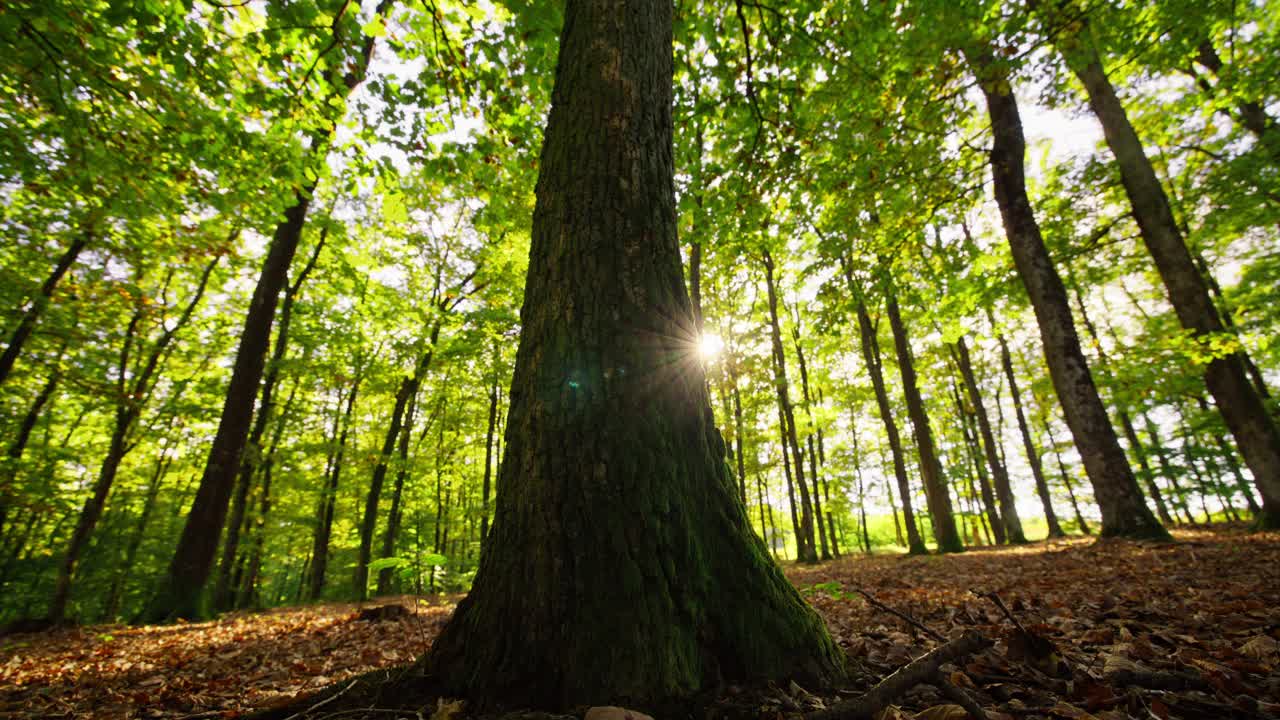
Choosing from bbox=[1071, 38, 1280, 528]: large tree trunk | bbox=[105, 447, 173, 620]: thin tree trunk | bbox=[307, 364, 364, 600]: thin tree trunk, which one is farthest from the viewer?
bbox=[307, 364, 364, 600]: thin tree trunk

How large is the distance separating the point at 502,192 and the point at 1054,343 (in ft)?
29.8

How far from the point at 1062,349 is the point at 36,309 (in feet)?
58.5

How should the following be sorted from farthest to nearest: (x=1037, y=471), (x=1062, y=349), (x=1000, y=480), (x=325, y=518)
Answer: (x=1037, y=471) → (x=325, y=518) → (x=1000, y=480) → (x=1062, y=349)

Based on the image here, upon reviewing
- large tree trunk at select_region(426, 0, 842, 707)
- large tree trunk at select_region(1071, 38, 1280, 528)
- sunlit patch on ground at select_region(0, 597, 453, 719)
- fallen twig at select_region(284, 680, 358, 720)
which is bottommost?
sunlit patch on ground at select_region(0, 597, 453, 719)

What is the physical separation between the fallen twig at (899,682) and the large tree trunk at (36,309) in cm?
1170

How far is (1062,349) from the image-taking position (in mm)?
7332

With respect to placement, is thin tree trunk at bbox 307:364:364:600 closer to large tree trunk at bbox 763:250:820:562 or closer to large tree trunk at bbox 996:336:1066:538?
large tree trunk at bbox 763:250:820:562

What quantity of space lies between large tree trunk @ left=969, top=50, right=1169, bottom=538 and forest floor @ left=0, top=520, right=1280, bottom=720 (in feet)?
2.62

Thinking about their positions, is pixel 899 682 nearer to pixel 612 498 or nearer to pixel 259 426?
pixel 612 498

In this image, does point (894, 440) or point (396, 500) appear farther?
point (396, 500)

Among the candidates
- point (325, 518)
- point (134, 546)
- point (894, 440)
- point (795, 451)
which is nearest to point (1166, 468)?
point (894, 440)

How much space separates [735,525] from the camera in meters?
2.10

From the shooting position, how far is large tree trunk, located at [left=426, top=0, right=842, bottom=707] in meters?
1.71

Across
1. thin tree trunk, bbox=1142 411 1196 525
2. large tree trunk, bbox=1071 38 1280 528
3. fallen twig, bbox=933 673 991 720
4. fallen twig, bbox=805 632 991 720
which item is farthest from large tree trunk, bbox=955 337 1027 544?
fallen twig, bbox=933 673 991 720
